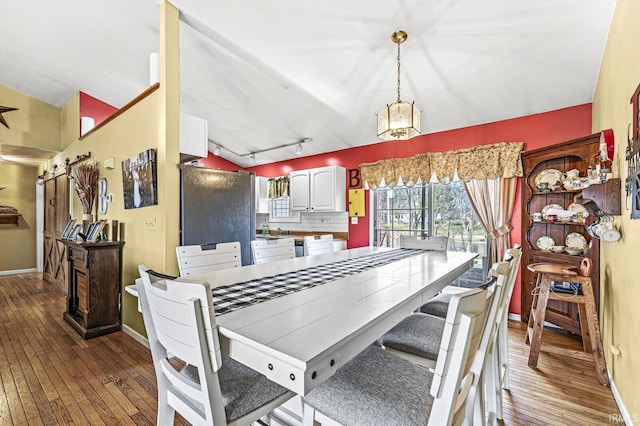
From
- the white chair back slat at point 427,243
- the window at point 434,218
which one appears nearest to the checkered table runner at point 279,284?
the white chair back slat at point 427,243

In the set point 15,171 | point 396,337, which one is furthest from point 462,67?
point 15,171

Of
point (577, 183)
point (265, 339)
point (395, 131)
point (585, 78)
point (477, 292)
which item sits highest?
point (585, 78)

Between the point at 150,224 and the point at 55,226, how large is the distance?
4.14 metres

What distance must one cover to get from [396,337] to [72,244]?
3.38m

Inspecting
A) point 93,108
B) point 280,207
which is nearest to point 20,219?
point 93,108

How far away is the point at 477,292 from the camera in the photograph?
819 millimetres

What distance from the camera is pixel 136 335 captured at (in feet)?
9.28

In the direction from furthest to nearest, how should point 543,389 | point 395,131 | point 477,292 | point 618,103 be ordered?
point 395,131 < point 543,389 < point 618,103 < point 477,292

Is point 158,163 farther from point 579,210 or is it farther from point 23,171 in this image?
point 23,171

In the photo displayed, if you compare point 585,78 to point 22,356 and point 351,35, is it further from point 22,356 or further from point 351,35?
point 22,356

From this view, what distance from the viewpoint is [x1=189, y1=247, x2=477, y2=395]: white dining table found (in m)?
0.78

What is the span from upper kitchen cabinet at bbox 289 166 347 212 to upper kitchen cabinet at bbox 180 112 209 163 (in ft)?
7.00

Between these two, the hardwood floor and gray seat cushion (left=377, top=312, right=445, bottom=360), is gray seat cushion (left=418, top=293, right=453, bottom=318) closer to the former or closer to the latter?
gray seat cushion (left=377, top=312, right=445, bottom=360)

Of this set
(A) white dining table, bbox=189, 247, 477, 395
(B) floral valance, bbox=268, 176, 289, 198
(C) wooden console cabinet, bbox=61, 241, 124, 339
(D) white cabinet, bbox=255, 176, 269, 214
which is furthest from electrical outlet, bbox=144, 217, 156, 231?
(D) white cabinet, bbox=255, 176, 269, 214
